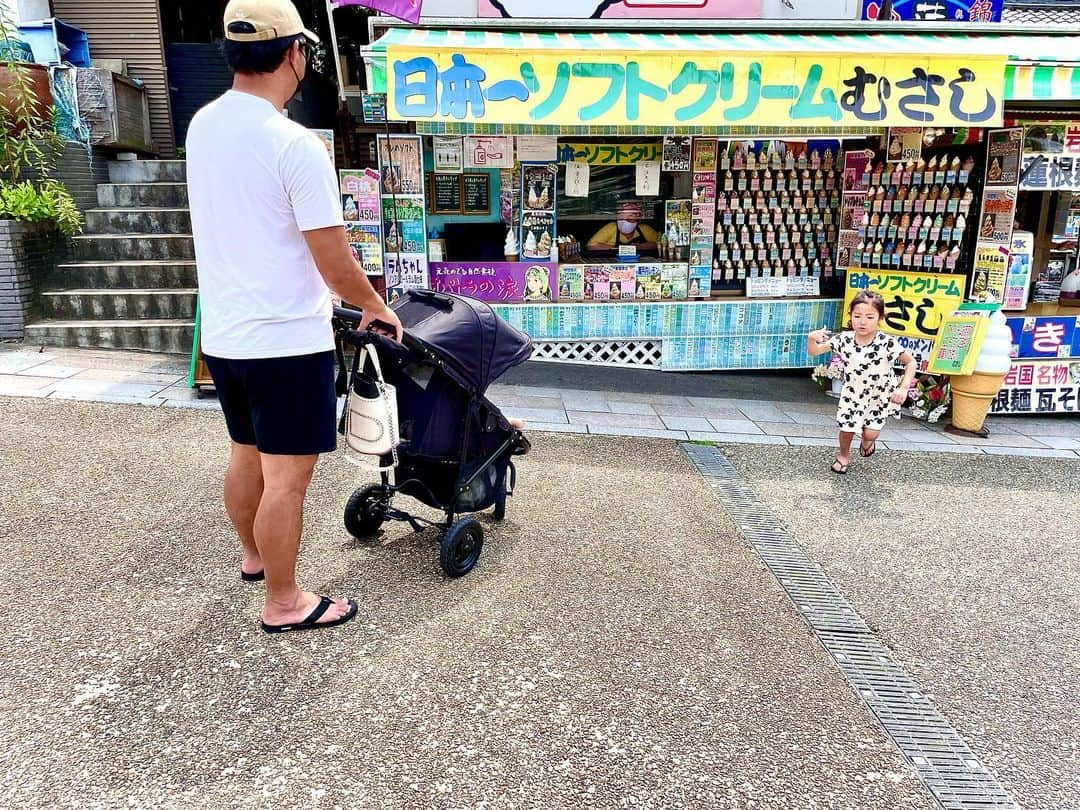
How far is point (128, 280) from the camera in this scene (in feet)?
24.5

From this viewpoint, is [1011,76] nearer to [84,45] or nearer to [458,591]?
[458,591]

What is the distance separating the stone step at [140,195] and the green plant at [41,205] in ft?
2.09

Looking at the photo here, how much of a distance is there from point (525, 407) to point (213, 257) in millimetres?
4039

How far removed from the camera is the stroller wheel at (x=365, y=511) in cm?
378

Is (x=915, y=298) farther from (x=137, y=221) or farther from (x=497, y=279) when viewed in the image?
(x=137, y=221)

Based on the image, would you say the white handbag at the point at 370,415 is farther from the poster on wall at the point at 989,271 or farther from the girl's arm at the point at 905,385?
the poster on wall at the point at 989,271

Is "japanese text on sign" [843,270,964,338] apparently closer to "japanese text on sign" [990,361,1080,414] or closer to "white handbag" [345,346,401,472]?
"japanese text on sign" [990,361,1080,414]

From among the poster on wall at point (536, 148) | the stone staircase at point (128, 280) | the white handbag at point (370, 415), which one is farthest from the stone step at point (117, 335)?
the white handbag at point (370, 415)

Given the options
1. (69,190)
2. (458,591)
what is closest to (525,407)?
(458,591)

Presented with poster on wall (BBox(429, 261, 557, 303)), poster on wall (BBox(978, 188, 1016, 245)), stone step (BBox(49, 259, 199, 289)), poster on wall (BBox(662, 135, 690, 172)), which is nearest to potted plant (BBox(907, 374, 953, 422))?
poster on wall (BBox(978, 188, 1016, 245))

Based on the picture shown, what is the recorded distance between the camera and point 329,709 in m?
2.67

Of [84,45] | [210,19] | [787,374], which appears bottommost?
[787,374]

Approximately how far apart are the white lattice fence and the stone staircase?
3.48 meters

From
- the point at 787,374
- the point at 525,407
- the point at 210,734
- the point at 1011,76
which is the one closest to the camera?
the point at 210,734
